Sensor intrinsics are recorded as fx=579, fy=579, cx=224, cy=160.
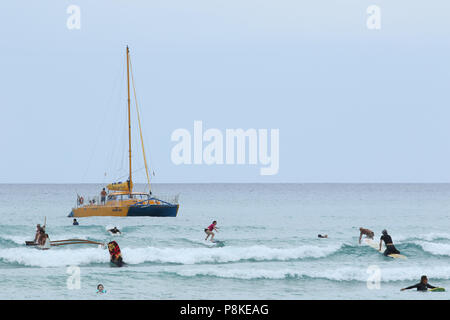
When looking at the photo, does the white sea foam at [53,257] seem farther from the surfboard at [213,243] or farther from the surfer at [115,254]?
the surfboard at [213,243]

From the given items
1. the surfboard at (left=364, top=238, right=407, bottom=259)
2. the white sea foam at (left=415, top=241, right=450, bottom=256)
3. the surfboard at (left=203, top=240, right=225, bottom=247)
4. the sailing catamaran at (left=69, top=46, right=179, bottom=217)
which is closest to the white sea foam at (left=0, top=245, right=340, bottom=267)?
the surfboard at (left=364, top=238, right=407, bottom=259)

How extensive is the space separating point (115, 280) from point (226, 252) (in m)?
9.00

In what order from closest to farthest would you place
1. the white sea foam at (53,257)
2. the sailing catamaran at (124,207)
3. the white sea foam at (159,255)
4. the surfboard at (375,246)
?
the white sea foam at (53,257)
the white sea foam at (159,255)
the surfboard at (375,246)
the sailing catamaran at (124,207)

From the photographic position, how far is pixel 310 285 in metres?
24.0

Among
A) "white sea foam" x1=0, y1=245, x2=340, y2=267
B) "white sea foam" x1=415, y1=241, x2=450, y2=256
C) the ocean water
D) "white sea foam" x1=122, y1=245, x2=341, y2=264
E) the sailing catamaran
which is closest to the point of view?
the ocean water

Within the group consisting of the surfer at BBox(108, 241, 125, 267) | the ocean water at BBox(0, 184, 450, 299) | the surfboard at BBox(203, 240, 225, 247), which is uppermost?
the surfer at BBox(108, 241, 125, 267)

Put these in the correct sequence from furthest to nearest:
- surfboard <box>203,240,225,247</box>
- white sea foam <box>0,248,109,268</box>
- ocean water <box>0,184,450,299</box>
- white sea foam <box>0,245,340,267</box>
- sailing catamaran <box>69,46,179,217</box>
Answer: sailing catamaran <box>69,46,179,217</box>
surfboard <box>203,240,225,247</box>
white sea foam <box>0,245,340,267</box>
white sea foam <box>0,248,109,268</box>
ocean water <box>0,184,450,299</box>

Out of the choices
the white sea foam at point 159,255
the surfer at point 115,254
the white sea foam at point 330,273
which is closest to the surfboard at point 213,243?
the white sea foam at point 159,255

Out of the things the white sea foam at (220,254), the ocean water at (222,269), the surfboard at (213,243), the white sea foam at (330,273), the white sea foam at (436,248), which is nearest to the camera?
the ocean water at (222,269)

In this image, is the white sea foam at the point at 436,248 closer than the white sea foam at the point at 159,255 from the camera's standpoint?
No

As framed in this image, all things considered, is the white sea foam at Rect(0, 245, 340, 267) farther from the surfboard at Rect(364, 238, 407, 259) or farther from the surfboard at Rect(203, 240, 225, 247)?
the surfboard at Rect(203, 240, 225, 247)

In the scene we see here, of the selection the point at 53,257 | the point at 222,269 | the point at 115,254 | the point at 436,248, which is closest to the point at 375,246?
the point at 436,248
